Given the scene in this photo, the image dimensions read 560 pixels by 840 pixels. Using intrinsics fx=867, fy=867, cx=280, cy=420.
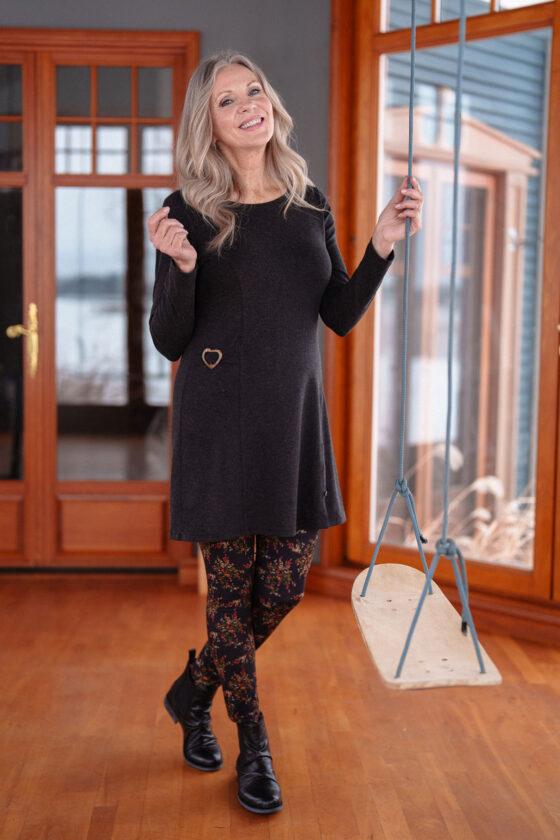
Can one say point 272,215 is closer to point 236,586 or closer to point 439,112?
point 236,586

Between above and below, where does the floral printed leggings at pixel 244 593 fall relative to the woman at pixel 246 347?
below

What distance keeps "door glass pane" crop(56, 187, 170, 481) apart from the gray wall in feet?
2.36

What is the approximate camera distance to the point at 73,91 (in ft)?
13.1

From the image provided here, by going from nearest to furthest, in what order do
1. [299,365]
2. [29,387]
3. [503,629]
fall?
[299,365] → [503,629] → [29,387]

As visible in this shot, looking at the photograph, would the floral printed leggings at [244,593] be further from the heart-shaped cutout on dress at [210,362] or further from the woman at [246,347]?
the heart-shaped cutout on dress at [210,362]

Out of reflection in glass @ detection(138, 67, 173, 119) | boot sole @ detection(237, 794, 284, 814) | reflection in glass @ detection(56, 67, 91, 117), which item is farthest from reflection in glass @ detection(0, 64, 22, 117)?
boot sole @ detection(237, 794, 284, 814)

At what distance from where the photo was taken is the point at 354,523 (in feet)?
12.7

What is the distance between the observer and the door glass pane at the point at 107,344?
13.3 ft

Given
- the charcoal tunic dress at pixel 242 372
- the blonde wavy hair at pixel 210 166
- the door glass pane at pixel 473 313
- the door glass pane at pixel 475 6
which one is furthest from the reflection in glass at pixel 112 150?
the charcoal tunic dress at pixel 242 372

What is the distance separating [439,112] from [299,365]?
2.27m

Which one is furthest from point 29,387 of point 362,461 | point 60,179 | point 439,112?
point 439,112

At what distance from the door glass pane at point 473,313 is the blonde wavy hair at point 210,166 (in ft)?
5.88

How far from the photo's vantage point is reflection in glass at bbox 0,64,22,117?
13.1 ft

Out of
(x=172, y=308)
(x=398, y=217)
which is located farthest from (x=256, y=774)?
(x=398, y=217)
